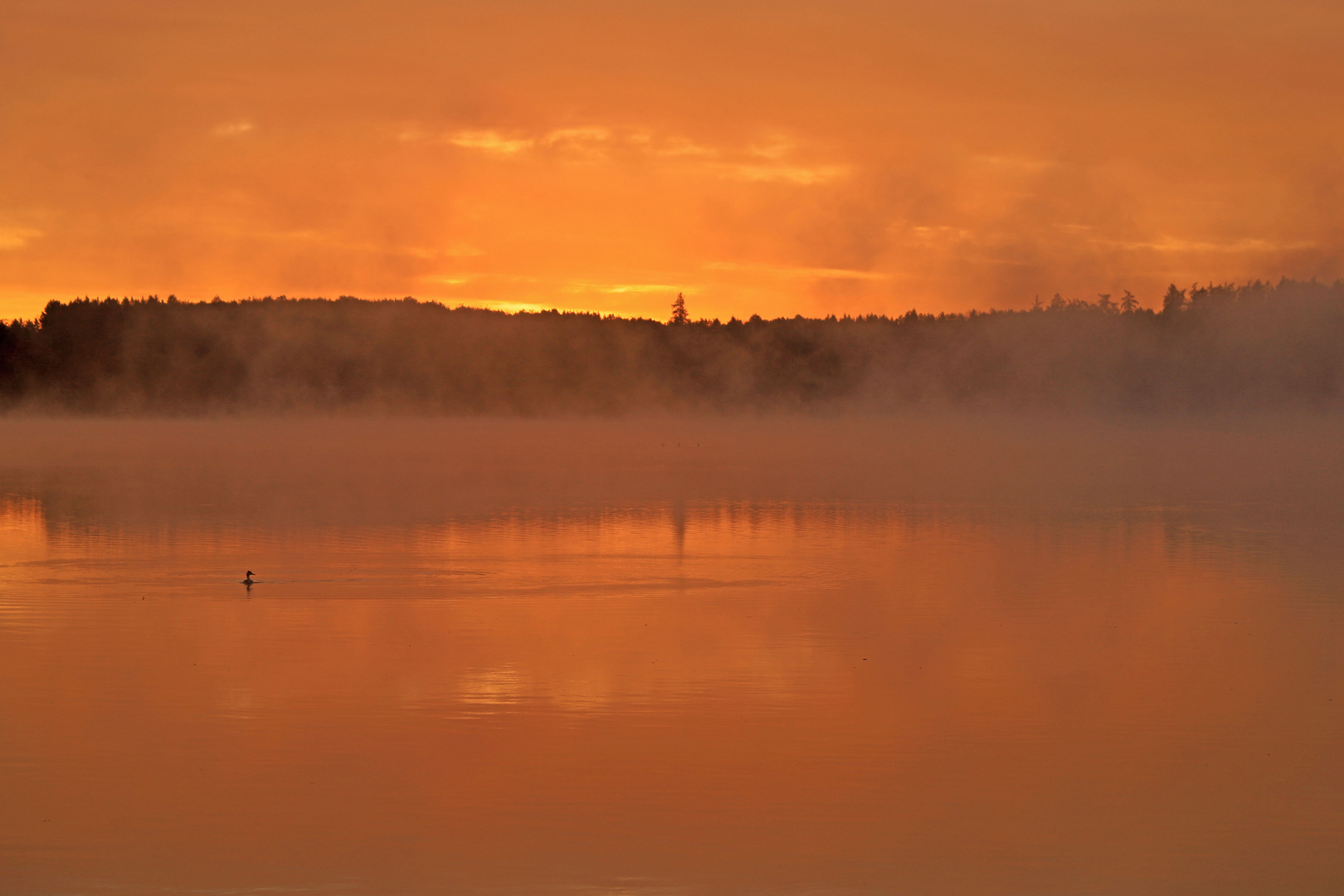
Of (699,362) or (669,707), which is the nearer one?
(669,707)

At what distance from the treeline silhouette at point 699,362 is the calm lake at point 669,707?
144 metres

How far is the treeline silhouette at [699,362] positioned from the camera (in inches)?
6511

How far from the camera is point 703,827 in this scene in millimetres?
9586

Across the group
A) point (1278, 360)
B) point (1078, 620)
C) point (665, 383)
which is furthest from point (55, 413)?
point (1078, 620)

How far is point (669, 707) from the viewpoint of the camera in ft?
41.4

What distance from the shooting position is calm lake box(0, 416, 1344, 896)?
360 inches

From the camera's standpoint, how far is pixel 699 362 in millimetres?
194625

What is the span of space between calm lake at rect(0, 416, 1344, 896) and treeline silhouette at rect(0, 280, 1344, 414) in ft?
471

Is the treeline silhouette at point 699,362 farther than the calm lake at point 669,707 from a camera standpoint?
Yes

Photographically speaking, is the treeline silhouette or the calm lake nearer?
the calm lake

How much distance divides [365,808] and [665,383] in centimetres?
18330

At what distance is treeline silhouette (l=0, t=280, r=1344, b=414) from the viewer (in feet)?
543

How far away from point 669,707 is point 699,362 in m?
182

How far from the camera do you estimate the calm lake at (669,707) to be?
9133 millimetres
